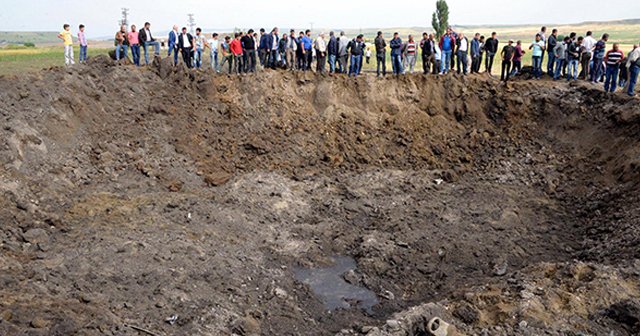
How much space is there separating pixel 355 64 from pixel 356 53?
0.42m

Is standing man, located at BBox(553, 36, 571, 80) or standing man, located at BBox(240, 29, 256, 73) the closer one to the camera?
standing man, located at BBox(553, 36, 571, 80)

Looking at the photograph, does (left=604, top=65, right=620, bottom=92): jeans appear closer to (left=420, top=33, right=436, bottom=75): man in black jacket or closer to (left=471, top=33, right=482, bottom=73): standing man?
(left=471, top=33, right=482, bottom=73): standing man

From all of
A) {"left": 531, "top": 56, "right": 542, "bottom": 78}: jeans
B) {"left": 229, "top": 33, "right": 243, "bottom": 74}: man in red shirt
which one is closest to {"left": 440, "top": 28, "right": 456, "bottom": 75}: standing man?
{"left": 531, "top": 56, "right": 542, "bottom": 78}: jeans

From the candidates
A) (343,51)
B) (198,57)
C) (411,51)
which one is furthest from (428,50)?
(198,57)

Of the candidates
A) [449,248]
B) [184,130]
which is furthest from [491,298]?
[184,130]

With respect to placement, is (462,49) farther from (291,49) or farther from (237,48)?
(237,48)

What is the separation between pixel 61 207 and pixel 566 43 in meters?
16.7

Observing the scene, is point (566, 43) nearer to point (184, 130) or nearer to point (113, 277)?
point (184, 130)

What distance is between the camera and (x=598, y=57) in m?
17.5

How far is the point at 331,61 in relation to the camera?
778 inches

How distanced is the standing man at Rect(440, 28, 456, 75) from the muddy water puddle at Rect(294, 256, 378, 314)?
9962 millimetres

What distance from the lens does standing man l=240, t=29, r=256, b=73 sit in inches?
736

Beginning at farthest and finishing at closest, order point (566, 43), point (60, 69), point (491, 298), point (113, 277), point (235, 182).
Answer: point (566, 43)
point (60, 69)
point (235, 182)
point (113, 277)
point (491, 298)

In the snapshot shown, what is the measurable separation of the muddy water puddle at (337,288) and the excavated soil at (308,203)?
5.2 inches
